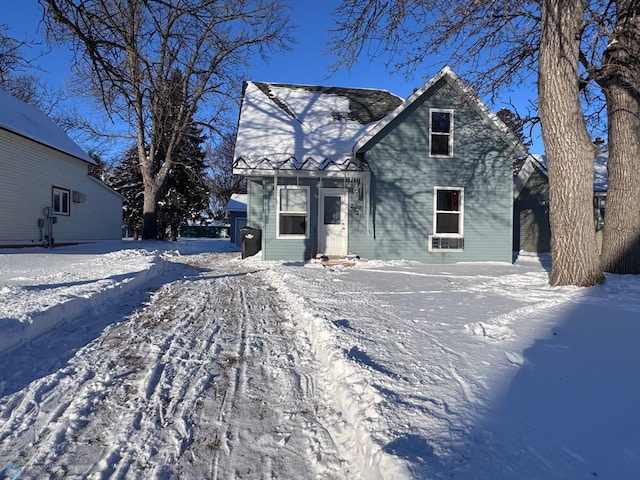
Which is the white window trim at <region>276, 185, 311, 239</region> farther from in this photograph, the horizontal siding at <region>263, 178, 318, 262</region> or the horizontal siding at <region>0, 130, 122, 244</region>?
the horizontal siding at <region>0, 130, 122, 244</region>

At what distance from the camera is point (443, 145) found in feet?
39.3

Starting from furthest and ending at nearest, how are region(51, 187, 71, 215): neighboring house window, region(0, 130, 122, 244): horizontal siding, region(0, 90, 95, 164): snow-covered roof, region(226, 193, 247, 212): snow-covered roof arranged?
region(226, 193, 247, 212): snow-covered roof, region(51, 187, 71, 215): neighboring house window, region(0, 90, 95, 164): snow-covered roof, region(0, 130, 122, 244): horizontal siding

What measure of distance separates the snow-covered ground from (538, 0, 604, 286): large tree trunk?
2.66 feet

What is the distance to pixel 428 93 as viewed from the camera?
11.6 metres

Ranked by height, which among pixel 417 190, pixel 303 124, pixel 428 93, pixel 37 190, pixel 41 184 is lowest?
pixel 417 190

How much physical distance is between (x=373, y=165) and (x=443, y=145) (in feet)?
8.09

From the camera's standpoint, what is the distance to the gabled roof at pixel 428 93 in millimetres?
11164

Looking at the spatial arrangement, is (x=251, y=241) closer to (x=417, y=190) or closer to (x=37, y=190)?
(x=417, y=190)

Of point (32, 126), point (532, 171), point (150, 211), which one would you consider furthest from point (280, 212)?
point (532, 171)

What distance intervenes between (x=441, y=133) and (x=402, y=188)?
2.19 meters

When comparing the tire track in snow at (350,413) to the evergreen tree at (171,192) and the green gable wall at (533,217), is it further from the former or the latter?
the evergreen tree at (171,192)

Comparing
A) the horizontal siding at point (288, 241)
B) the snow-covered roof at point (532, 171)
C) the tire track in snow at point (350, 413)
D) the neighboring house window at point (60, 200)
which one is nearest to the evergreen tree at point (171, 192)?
the neighboring house window at point (60, 200)

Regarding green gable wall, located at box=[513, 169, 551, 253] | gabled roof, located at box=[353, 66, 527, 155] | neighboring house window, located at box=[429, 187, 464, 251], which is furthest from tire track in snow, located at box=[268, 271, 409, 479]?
green gable wall, located at box=[513, 169, 551, 253]

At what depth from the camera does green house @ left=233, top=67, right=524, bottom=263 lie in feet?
37.5
